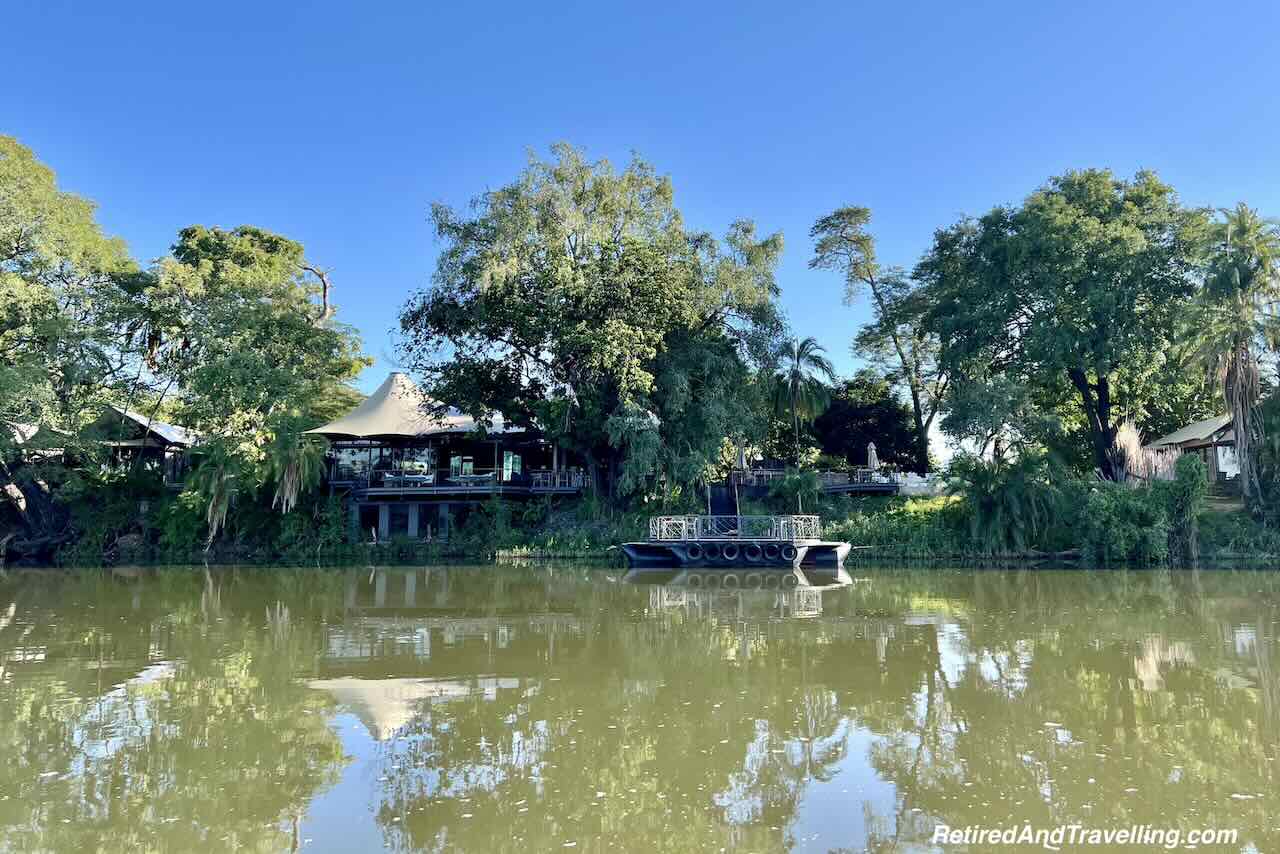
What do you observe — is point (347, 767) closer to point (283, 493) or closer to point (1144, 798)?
point (1144, 798)

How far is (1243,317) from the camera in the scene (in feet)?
79.5

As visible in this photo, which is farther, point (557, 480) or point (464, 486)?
point (557, 480)

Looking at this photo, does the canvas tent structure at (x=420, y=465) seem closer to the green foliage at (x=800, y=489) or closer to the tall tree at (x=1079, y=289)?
the green foliage at (x=800, y=489)

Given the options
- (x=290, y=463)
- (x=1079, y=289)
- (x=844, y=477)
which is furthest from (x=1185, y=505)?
(x=290, y=463)

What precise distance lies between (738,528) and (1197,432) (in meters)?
19.7

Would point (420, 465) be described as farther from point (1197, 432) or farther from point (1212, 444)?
point (1212, 444)

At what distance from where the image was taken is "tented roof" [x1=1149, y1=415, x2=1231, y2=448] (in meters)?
29.4

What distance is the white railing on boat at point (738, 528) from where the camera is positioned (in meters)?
24.0

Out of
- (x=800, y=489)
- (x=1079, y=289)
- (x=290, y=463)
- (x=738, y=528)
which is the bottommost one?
(x=738, y=528)

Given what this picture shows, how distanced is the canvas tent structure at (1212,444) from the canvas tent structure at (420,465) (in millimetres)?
23672

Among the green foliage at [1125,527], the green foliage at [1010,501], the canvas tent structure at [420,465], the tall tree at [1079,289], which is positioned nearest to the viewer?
the green foliage at [1125,527]

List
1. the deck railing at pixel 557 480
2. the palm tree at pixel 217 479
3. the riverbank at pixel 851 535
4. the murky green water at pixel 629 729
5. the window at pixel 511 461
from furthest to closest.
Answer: the window at pixel 511 461 < the deck railing at pixel 557 480 < the palm tree at pixel 217 479 < the riverbank at pixel 851 535 < the murky green water at pixel 629 729

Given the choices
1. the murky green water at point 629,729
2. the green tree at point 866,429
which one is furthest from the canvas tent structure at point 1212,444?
the murky green water at point 629,729

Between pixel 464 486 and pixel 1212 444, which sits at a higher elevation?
pixel 1212 444
